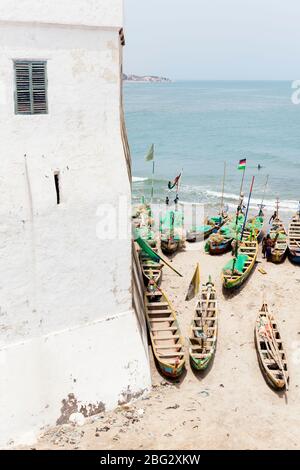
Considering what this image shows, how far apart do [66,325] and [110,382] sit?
2.41 meters

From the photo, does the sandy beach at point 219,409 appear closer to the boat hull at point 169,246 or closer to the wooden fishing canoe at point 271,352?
the wooden fishing canoe at point 271,352

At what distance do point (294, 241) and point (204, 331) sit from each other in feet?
39.3

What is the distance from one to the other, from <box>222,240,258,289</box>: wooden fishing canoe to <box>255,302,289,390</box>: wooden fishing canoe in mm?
2714

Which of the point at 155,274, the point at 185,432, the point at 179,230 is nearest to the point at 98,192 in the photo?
the point at 185,432

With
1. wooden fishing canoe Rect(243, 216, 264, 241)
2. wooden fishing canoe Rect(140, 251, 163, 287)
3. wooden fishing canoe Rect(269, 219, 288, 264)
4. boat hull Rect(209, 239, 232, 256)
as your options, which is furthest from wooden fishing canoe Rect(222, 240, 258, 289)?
wooden fishing canoe Rect(140, 251, 163, 287)

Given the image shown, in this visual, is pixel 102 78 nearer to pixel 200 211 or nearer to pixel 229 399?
pixel 229 399

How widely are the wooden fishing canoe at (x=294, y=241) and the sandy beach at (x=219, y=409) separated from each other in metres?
5.37

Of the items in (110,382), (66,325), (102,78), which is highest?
(102,78)

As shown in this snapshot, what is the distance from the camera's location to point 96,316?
15.8 meters

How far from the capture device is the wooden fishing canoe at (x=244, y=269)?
78.4 ft

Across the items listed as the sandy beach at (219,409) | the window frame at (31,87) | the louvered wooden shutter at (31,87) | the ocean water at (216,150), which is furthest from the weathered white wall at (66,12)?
the ocean water at (216,150)

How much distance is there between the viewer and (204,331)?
19.9 meters

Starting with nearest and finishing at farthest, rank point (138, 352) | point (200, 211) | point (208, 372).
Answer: point (138, 352)
point (208, 372)
point (200, 211)
